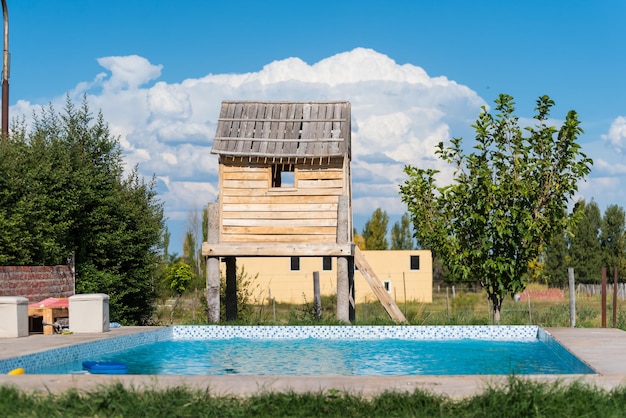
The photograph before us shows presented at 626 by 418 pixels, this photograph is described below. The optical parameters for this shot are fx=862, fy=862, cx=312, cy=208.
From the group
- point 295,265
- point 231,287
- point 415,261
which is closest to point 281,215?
point 231,287

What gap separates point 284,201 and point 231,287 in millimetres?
3729

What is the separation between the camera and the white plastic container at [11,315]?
1677 cm

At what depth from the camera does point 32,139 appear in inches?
901

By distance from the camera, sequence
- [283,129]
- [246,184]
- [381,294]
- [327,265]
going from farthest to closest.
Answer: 1. [327,265]
2. [283,129]
3. [246,184]
4. [381,294]

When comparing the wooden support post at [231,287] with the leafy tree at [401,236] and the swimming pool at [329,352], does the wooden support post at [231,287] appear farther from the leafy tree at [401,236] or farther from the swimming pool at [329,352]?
the leafy tree at [401,236]

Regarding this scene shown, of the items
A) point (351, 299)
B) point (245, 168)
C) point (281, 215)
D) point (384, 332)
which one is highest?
point (245, 168)

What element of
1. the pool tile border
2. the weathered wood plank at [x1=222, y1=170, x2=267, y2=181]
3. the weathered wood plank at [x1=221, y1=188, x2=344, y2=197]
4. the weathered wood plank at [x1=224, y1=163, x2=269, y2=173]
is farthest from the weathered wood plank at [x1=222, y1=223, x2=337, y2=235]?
the pool tile border

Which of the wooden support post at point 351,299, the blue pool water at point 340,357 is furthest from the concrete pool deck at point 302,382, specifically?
the wooden support post at point 351,299

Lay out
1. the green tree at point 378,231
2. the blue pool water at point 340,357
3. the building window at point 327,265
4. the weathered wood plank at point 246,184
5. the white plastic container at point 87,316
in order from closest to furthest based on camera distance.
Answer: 1. the blue pool water at point 340,357
2. the white plastic container at point 87,316
3. the weathered wood plank at point 246,184
4. the building window at point 327,265
5. the green tree at point 378,231

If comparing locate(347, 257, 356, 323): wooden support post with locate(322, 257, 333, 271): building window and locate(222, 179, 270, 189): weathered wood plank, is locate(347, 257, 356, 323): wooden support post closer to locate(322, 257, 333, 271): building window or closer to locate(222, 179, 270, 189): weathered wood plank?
locate(222, 179, 270, 189): weathered wood plank

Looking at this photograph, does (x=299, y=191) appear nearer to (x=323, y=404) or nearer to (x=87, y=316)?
(x=87, y=316)

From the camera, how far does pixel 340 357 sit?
17047mm

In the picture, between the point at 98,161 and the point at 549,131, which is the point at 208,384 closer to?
the point at 549,131

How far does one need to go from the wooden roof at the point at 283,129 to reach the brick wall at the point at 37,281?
16.0 ft
